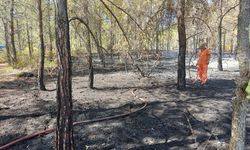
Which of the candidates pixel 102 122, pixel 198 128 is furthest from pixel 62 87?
pixel 198 128

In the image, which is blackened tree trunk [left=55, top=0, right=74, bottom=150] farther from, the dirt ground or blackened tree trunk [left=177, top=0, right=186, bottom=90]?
blackened tree trunk [left=177, top=0, right=186, bottom=90]

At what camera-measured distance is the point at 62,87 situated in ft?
21.0

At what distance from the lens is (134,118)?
10289mm

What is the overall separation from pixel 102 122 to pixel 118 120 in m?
0.47

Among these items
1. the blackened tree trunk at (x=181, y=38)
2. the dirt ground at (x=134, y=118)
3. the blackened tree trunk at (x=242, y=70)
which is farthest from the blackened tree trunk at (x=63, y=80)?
the blackened tree trunk at (x=181, y=38)

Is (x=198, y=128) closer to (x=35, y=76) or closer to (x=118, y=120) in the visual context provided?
(x=118, y=120)

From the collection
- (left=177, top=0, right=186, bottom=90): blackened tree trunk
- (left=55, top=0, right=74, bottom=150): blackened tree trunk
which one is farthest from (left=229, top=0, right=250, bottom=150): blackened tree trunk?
(left=177, top=0, right=186, bottom=90): blackened tree trunk

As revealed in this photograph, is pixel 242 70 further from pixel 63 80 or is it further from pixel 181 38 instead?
pixel 181 38

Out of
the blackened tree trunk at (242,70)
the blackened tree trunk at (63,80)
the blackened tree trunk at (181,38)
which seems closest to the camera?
the blackened tree trunk at (242,70)

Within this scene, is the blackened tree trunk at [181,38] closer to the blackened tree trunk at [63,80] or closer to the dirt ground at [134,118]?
the dirt ground at [134,118]

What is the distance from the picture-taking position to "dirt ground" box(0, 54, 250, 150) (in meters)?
8.62

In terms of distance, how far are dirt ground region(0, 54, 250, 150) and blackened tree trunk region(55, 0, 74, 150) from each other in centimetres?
200

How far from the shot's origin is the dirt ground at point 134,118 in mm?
8625

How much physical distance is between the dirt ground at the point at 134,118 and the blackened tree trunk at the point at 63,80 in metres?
2.00
